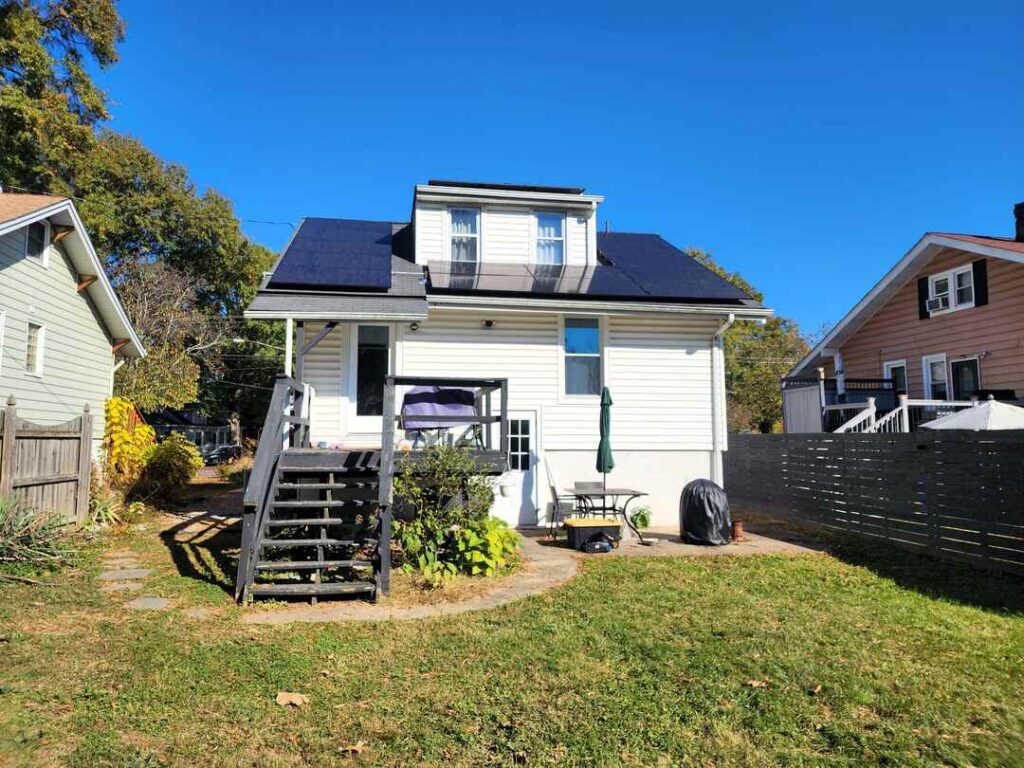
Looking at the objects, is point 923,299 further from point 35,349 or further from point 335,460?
point 35,349

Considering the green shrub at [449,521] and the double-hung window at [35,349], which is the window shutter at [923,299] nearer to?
the green shrub at [449,521]

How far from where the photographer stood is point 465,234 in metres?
12.6

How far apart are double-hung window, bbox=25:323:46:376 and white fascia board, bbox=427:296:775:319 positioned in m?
7.33

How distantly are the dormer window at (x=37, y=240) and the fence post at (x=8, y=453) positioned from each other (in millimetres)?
4322

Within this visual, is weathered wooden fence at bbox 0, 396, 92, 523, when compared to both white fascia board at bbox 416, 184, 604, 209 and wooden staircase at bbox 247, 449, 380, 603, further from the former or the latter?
white fascia board at bbox 416, 184, 604, 209

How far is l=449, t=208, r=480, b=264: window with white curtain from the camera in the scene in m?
12.6

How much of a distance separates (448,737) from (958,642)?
14.5 ft

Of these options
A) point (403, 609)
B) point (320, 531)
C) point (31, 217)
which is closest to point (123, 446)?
point (31, 217)

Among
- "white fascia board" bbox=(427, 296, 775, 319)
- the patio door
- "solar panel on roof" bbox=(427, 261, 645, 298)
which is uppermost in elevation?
"solar panel on roof" bbox=(427, 261, 645, 298)

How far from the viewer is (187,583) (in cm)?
667

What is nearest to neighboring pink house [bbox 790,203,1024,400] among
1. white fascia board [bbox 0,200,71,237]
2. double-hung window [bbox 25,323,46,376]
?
white fascia board [bbox 0,200,71,237]

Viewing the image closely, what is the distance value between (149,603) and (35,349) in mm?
7829

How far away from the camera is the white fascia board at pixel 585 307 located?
415 inches

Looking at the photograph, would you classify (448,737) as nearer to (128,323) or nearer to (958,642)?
(958,642)
